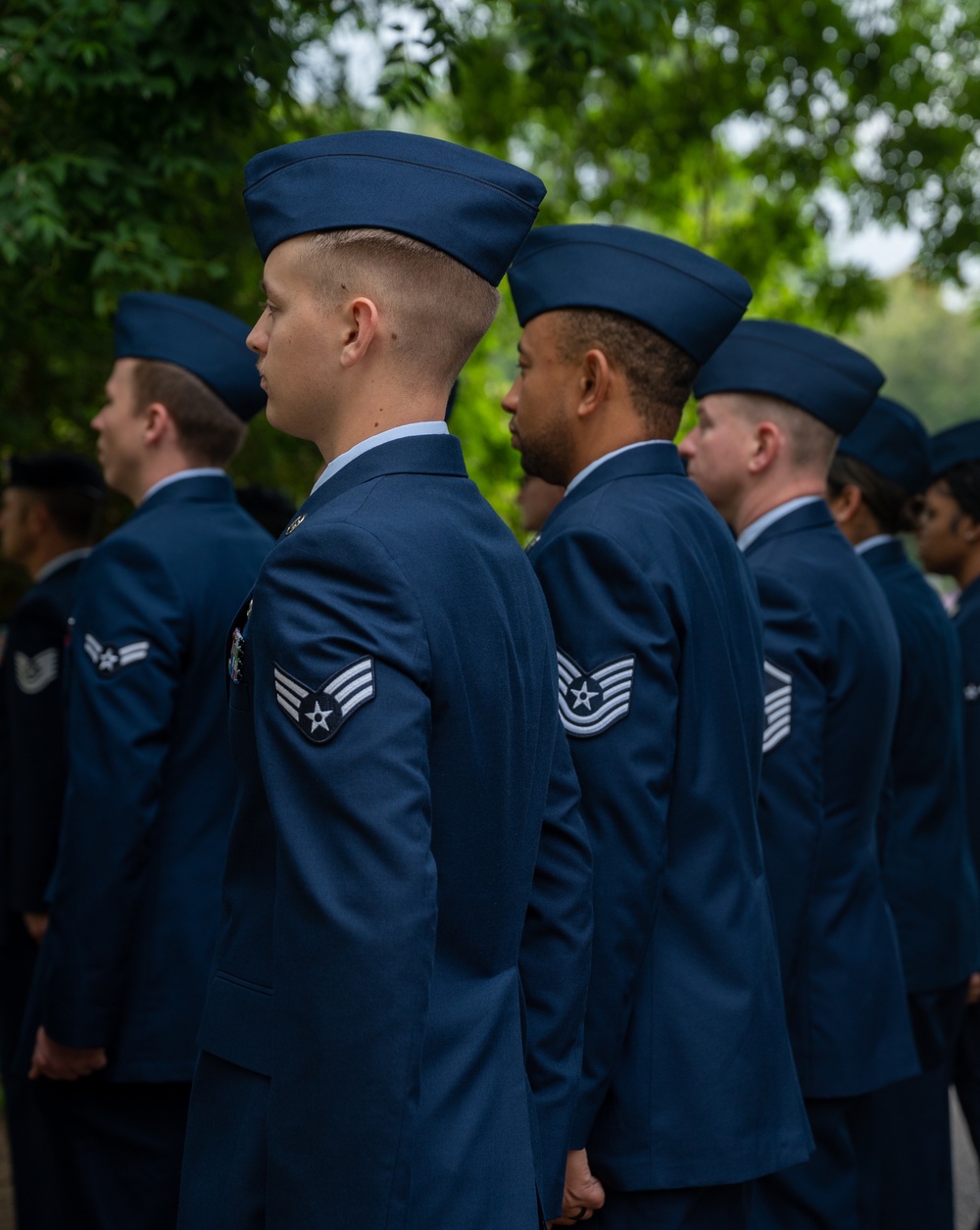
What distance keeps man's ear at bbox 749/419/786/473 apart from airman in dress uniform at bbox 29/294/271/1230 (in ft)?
3.69

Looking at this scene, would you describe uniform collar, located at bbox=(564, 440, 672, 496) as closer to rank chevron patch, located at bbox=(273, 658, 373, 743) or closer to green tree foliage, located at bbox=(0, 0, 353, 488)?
rank chevron patch, located at bbox=(273, 658, 373, 743)

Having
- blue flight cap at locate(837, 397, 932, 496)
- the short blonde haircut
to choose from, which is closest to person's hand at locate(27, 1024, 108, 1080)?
the short blonde haircut

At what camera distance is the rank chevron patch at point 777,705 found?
3.03 metres

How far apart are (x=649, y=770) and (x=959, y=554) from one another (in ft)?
9.75

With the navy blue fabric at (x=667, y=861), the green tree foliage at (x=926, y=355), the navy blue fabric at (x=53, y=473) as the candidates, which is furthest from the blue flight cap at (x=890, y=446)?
the green tree foliage at (x=926, y=355)

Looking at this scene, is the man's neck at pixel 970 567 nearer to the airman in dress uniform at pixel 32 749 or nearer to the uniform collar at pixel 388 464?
the airman in dress uniform at pixel 32 749

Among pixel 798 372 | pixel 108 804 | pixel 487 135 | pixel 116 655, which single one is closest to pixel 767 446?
pixel 798 372

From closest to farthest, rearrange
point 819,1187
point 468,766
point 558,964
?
point 468,766
point 558,964
point 819,1187

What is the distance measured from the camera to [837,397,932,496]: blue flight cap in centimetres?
423

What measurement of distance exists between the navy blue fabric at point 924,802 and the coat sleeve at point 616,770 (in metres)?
1.77

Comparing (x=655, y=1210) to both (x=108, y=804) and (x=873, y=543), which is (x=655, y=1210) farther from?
(x=873, y=543)

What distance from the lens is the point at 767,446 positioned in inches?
136

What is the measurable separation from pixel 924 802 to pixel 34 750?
2.28 metres

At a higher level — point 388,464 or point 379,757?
point 388,464
